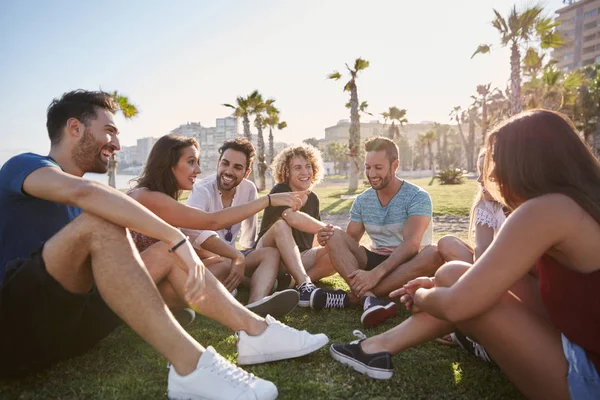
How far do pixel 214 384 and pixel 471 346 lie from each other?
73.5 inches

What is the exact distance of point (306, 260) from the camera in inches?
195

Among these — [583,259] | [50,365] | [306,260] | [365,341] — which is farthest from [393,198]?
[50,365]

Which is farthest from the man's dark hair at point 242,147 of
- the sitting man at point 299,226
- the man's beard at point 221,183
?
the sitting man at point 299,226

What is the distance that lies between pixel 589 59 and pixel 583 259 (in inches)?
4314

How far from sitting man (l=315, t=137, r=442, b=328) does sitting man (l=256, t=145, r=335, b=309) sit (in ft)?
0.90

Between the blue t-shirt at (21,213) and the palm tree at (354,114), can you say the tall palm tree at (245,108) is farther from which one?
the blue t-shirt at (21,213)

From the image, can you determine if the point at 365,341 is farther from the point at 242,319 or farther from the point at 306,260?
the point at 306,260

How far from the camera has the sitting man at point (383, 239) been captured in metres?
4.00

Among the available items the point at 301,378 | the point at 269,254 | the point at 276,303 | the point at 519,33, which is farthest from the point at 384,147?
the point at 519,33

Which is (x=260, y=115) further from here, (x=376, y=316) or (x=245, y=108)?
(x=376, y=316)

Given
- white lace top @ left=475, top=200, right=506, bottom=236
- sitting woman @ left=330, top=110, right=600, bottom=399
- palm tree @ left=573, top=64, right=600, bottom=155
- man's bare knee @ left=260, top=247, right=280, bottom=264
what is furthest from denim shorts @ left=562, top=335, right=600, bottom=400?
palm tree @ left=573, top=64, right=600, bottom=155

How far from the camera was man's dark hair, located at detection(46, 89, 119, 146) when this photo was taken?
2.87 meters

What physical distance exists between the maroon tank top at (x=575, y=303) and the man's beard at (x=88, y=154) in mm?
2893

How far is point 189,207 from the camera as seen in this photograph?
3.42 m
